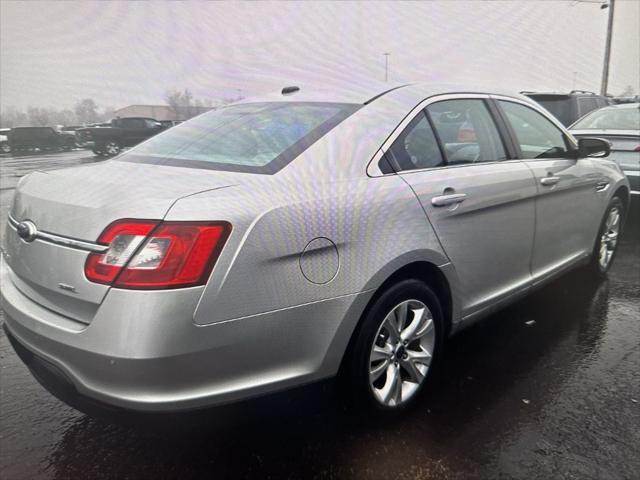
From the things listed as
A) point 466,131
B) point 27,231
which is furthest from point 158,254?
point 466,131

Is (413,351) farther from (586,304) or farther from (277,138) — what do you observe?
(586,304)

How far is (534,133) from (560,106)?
708cm

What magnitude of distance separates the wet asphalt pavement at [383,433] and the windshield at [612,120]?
5079 mm

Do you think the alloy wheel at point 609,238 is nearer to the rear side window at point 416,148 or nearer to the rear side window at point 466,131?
the rear side window at point 466,131

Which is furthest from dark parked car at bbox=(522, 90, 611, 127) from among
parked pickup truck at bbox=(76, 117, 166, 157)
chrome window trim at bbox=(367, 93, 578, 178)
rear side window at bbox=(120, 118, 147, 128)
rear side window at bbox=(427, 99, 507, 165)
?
rear side window at bbox=(120, 118, 147, 128)

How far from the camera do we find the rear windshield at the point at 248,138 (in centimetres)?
216

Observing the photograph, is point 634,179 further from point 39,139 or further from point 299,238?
point 39,139

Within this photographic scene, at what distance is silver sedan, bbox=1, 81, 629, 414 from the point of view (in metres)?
1.65

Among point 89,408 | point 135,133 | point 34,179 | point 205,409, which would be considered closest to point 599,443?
point 205,409

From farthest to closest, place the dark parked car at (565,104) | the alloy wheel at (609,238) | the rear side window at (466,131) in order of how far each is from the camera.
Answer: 1. the dark parked car at (565,104)
2. the alloy wheel at (609,238)
3. the rear side window at (466,131)

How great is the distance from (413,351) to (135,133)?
1966 centimetres

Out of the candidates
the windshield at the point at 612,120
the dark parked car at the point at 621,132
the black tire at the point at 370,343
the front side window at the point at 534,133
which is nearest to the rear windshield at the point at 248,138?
the black tire at the point at 370,343

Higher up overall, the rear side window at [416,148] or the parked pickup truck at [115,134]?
the rear side window at [416,148]

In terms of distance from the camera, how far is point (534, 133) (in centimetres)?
348
